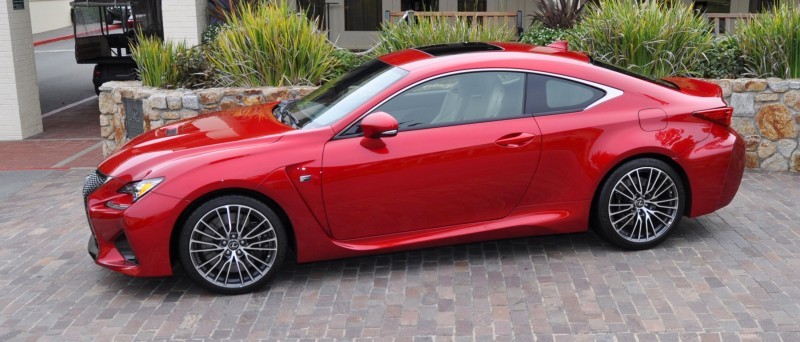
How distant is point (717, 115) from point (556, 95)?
122 cm

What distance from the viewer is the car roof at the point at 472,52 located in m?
6.54

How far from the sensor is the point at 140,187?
579 cm

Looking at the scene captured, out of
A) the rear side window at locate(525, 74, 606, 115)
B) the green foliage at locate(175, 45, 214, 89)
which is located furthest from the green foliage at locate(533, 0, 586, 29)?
the rear side window at locate(525, 74, 606, 115)

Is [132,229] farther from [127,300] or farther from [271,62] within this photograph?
[271,62]

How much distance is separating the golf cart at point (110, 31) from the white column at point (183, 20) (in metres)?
2.72

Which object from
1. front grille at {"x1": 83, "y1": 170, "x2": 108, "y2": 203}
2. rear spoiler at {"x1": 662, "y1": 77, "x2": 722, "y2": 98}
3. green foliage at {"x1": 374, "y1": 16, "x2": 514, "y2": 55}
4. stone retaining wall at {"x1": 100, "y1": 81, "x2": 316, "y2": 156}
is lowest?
front grille at {"x1": 83, "y1": 170, "x2": 108, "y2": 203}

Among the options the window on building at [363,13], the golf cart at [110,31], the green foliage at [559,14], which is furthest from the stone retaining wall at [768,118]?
the window on building at [363,13]

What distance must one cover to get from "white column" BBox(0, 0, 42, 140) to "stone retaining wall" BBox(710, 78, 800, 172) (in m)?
9.35

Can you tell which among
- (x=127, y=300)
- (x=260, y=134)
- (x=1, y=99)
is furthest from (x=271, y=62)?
(x=1, y=99)

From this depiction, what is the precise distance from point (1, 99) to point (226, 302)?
8.44m

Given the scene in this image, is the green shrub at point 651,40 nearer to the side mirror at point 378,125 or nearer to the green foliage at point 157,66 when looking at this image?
the side mirror at point 378,125

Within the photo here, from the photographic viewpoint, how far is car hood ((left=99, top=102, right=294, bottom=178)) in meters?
5.92

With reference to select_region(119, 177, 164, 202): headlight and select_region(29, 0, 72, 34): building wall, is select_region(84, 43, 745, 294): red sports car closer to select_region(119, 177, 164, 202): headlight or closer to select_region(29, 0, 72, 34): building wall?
select_region(119, 177, 164, 202): headlight

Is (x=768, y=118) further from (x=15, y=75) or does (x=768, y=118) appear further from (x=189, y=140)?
(x=15, y=75)
